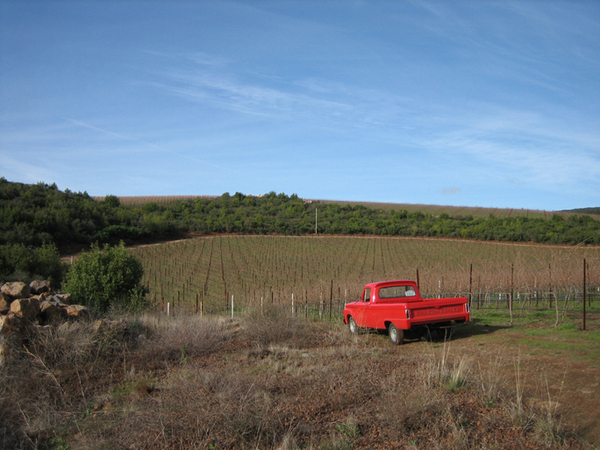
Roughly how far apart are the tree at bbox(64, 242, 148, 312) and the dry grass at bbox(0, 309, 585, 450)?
10173 mm

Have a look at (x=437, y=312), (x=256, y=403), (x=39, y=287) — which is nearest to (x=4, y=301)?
(x=39, y=287)

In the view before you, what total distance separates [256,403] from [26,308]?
616 cm

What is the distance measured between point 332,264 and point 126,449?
4102 centimetres

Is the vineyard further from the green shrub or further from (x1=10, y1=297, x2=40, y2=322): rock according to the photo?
(x1=10, y1=297, x2=40, y2=322): rock

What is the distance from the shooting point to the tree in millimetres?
18516

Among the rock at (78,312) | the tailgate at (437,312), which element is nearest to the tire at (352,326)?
the tailgate at (437,312)

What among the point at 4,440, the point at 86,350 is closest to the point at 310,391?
the point at 4,440

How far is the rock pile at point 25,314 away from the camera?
8.04 metres

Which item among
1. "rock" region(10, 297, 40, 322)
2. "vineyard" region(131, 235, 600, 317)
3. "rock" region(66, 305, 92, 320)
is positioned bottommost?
"vineyard" region(131, 235, 600, 317)

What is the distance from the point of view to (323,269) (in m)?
43.0

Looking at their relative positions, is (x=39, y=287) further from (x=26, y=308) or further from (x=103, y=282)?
(x=103, y=282)

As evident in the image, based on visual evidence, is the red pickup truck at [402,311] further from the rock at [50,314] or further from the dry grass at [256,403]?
the rock at [50,314]

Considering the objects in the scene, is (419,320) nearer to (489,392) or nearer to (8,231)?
(489,392)

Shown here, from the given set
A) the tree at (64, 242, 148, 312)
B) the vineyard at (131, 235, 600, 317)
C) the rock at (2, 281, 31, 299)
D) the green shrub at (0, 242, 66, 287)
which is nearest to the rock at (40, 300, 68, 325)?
the rock at (2, 281, 31, 299)
